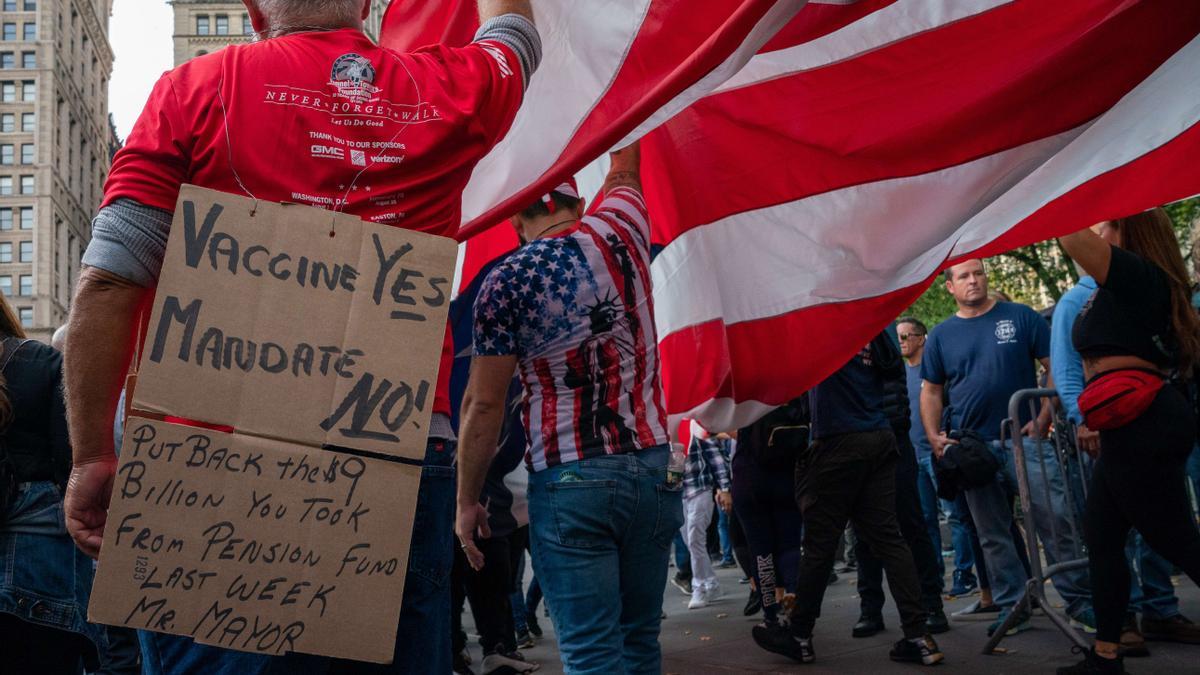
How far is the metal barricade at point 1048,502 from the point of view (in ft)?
18.0

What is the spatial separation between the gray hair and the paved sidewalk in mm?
4305

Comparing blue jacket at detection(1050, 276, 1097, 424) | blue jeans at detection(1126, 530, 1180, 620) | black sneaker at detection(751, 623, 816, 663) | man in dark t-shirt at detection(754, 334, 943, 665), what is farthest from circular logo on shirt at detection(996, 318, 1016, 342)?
black sneaker at detection(751, 623, 816, 663)

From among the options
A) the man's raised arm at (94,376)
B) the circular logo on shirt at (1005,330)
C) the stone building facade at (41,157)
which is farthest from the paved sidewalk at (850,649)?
the stone building facade at (41,157)

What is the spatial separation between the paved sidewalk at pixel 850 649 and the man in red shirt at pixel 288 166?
12.4 ft

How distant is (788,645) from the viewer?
570 cm

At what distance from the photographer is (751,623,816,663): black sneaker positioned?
5.70 meters

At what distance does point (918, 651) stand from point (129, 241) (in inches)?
182

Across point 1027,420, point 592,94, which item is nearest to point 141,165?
point 592,94

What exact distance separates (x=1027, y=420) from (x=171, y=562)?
20.9ft

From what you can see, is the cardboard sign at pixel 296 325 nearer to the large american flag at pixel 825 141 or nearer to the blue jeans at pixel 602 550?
the large american flag at pixel 825 141

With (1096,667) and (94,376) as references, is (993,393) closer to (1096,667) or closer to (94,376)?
(1096,667)

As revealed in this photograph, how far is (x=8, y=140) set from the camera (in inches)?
3273

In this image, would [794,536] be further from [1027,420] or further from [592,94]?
[592,94]

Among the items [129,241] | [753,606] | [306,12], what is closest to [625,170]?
[306,12]
